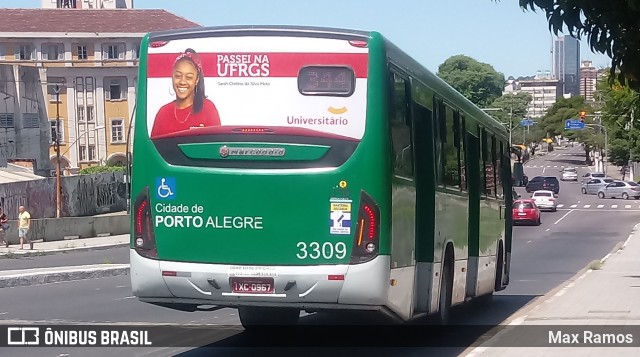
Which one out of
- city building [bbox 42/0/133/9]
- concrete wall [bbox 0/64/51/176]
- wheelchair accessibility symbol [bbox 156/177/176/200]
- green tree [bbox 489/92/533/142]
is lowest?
wheelchair accessibility symbol [bbox 156/177/176/200]

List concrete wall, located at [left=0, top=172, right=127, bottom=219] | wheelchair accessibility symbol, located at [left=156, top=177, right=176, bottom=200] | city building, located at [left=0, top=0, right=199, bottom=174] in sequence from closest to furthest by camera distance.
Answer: wheelchair accessibility symbol, located at [left=156, top=177, right=176, bottom=200] < concrete wall, located at [left=0, top=172, right=127, bottom=219] < city building, located at [left=0, top=0, right=199, bottom=174]

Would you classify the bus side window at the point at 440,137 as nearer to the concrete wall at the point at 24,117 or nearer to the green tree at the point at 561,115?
the concrete wall at the point at 24,117

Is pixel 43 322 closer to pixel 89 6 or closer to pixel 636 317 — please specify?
pixel 636 317

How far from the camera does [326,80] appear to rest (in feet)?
32.8

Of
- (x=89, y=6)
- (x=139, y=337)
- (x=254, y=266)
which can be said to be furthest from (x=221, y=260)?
(x=89, y=6)

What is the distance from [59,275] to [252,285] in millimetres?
14933

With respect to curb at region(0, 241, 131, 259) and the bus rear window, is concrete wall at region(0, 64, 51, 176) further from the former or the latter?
the bus rear window

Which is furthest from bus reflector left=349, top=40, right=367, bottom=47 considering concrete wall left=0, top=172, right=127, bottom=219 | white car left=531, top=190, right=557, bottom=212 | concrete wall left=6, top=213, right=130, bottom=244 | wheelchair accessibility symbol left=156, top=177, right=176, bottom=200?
white car left=531, top=190, right=557, bottom=212

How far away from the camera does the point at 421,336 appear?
13.9 meters

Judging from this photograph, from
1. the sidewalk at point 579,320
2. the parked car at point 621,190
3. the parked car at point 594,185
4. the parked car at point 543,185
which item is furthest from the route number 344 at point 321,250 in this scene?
the parked car at point 594,185

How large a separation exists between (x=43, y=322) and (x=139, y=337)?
7.18ft

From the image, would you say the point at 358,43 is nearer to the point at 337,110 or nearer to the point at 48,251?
the point at 337,110

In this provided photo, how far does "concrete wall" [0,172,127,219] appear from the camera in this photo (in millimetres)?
52156

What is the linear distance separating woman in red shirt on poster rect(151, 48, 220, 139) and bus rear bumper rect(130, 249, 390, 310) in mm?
1303
